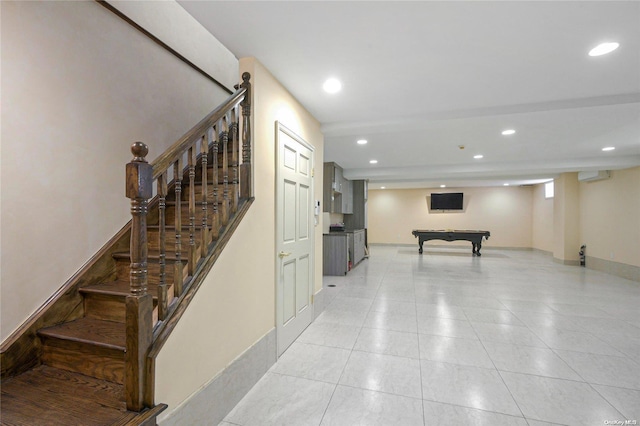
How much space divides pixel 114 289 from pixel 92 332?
31cm

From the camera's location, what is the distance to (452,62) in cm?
230

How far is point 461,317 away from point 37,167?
4507 millimetres

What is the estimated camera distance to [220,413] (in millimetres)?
1826

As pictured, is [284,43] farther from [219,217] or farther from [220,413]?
[220,413]

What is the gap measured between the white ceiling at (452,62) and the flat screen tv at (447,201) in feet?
22.8

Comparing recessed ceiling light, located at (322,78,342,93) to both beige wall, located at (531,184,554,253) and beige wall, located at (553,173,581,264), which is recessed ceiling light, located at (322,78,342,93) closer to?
beige wall, located at (553,173,581,264)

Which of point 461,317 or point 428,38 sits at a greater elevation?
point 428,38

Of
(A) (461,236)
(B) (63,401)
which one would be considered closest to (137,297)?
(B) (63,401)

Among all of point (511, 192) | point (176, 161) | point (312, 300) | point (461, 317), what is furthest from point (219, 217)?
point (511, 192)

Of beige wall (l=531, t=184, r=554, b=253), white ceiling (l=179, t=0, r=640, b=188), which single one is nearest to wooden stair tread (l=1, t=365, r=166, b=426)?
white ceiling (l=179, t=0, r=640, b=188)

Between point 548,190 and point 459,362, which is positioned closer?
point 459,362

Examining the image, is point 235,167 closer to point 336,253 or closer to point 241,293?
point 241,293

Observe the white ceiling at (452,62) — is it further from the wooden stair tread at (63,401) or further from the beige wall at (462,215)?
the beige wall at (462,215)

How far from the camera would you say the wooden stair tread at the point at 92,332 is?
155cm
